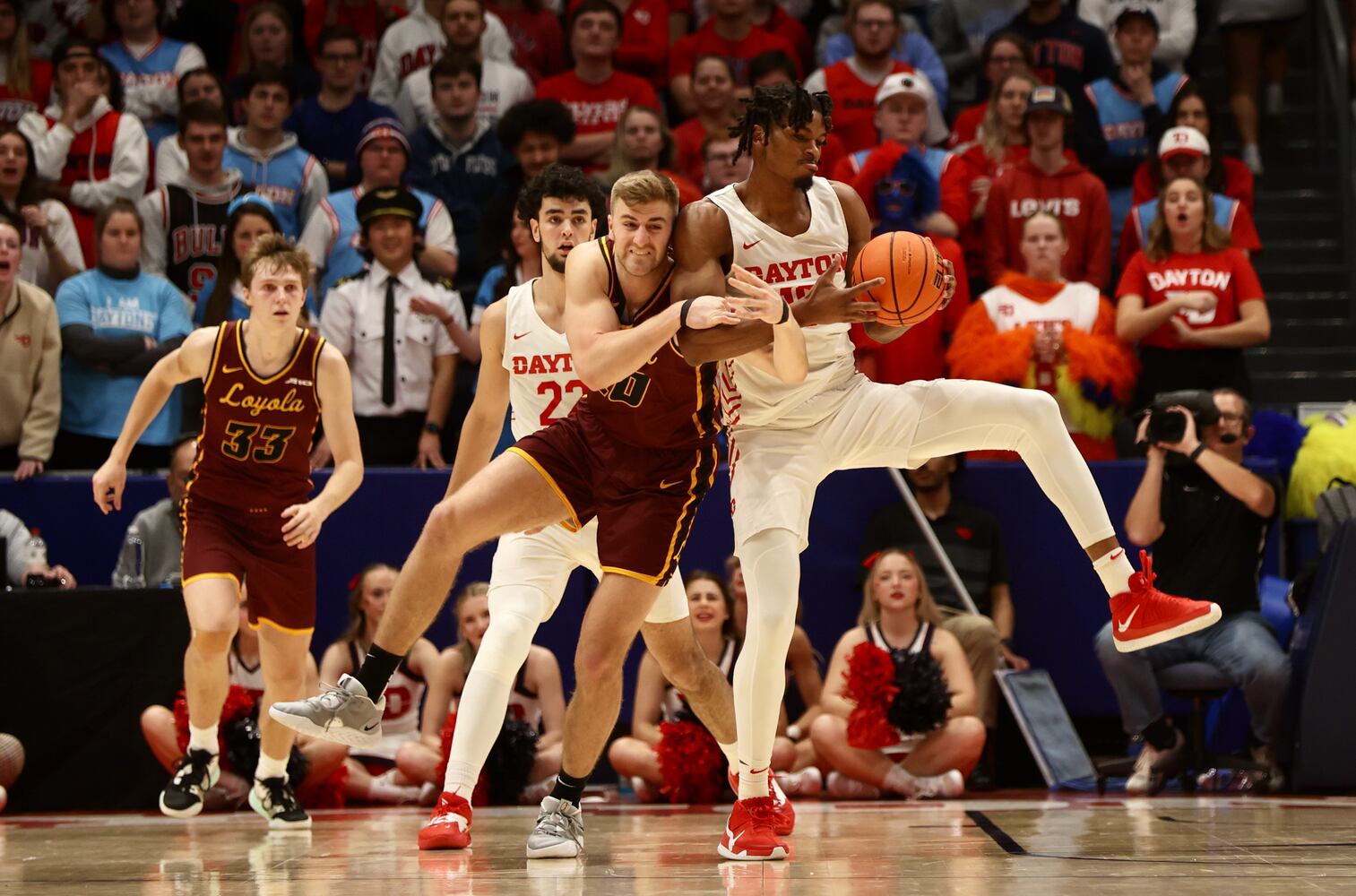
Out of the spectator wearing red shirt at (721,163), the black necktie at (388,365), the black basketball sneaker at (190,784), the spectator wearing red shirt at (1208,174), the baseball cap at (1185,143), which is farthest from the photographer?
the spectator wearing red shirt at (1208,174)

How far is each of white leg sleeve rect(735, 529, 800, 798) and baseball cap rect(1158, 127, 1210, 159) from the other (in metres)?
5.38

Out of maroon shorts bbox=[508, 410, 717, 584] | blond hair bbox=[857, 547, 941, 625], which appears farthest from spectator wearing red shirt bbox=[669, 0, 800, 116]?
maroon shorts bbox=[508, 410, 717, 584]

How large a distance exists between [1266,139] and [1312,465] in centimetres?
404

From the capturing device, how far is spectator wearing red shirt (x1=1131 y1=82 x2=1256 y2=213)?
10016mm

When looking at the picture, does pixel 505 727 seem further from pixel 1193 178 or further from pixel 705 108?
pixel 1193 178

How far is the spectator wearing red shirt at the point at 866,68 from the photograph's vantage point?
10.5m

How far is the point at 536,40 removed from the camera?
11.6 meters

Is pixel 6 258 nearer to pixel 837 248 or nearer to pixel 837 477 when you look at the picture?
pixel 837 477

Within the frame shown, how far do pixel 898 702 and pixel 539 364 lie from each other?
2602 mm

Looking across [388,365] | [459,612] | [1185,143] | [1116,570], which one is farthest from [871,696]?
[1185,143]

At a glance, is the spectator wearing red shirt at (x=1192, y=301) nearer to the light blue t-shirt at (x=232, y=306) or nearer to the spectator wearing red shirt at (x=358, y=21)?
the light blue t-shirt at (x=232, y=306)

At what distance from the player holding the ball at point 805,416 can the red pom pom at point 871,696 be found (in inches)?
87.9

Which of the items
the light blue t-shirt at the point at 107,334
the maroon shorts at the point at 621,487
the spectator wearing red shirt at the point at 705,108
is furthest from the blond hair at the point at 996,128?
the maroon shorts at the point at 621,487

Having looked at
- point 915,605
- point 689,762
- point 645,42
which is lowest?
point 689,762
